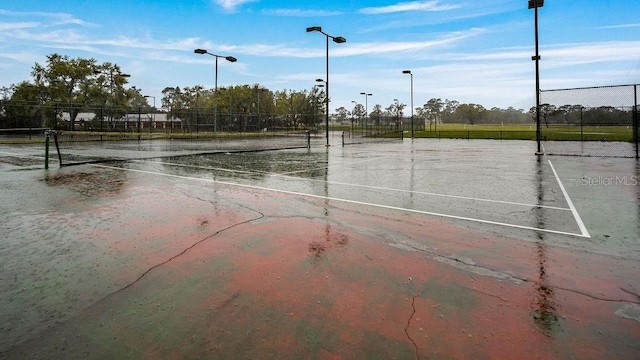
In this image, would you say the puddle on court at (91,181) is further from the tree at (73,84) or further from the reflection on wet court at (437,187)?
the tree at (73,84)

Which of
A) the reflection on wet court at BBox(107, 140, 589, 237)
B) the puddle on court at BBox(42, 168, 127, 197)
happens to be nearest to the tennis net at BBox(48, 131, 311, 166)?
the puddle on court at BBox(42, 168, 127, 197)

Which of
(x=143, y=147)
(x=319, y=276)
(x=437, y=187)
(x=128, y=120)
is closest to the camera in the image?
(x=319, y=276)

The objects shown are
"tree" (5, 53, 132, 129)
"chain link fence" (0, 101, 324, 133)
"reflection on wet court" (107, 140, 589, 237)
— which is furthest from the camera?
"tree" (5, 53, 132, 129)

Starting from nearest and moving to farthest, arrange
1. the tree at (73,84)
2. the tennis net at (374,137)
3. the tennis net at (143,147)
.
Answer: the tennis net at (143,147) < the tennis net at (374,137) < the tree at (73,84)

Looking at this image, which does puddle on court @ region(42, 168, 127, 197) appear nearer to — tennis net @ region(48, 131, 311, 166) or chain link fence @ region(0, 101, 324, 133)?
tennis net @ region(48, 131, 311, 166)

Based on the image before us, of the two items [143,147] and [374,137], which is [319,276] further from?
[374,137]

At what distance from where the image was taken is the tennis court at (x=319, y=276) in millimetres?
2777

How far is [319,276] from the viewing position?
3.92m

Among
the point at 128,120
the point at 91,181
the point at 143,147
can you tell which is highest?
the point at 128,120

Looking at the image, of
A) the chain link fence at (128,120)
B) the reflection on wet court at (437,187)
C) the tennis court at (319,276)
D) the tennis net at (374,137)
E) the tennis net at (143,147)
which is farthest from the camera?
the chain link fence at (128,120)

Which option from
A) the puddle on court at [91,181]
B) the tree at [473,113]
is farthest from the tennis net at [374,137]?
the tree at [473,113]

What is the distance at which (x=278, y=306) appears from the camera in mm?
3279

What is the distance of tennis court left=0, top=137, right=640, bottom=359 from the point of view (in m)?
2.78

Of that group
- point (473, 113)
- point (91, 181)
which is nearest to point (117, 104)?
point (91, 181)
